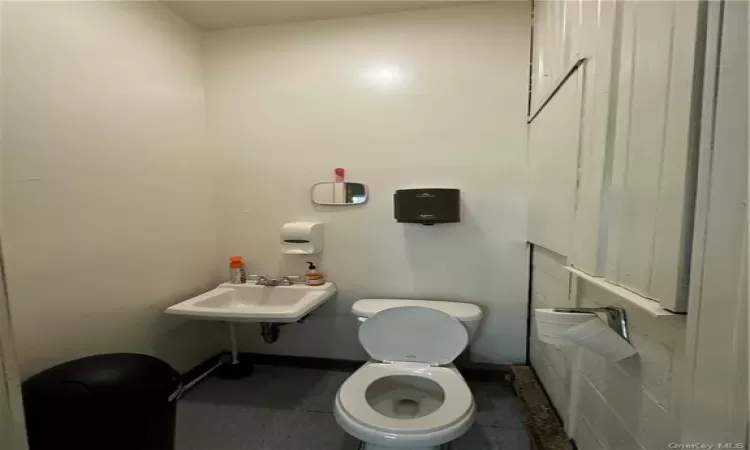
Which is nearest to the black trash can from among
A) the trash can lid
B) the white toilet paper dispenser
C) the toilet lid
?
Answer: the trash can lid

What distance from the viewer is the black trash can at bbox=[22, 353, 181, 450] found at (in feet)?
3.34

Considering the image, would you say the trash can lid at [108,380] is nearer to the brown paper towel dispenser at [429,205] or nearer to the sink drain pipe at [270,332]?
the sink drain pipe at [270,332]

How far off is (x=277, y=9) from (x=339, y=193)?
1.13 meters

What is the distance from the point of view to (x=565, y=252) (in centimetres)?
122

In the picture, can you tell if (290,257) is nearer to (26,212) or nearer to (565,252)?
(26,212)

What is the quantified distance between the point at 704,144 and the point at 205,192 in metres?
2.32

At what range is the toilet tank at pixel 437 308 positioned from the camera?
1.74 m

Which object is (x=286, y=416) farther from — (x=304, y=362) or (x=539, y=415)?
(x=539, y=415)

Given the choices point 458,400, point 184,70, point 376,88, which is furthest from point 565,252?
point 184,70

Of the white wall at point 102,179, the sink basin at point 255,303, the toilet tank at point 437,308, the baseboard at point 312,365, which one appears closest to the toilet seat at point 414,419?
the toilet tank at point 437,308

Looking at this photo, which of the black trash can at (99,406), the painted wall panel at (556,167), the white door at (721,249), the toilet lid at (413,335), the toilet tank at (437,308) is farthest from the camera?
the toilet tank at (437,308)

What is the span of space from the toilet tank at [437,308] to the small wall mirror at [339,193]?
624mm

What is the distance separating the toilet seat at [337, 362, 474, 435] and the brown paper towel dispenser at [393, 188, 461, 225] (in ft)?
2.54

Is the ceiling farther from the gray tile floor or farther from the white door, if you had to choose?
the gray tile floor
